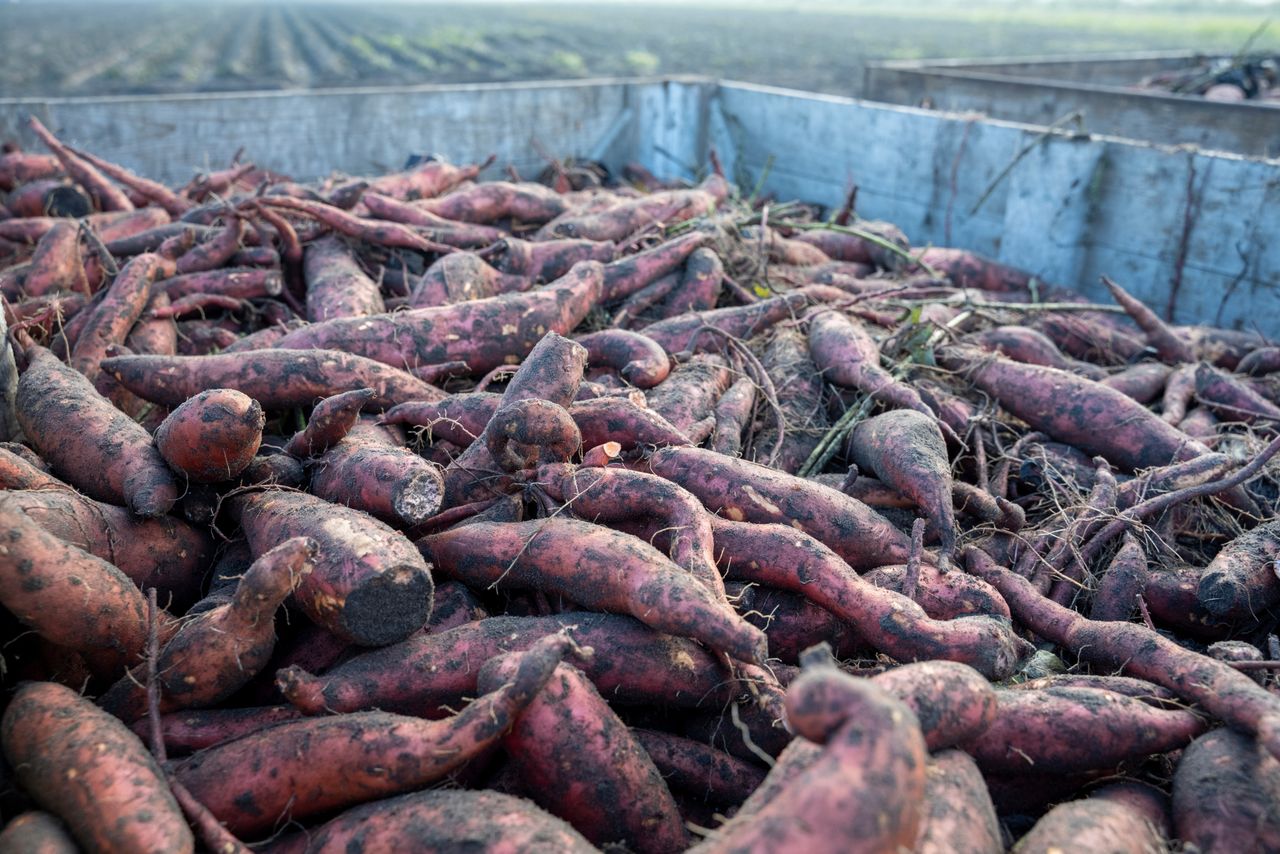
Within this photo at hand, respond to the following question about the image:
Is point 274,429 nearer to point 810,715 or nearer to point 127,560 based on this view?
point 127,560

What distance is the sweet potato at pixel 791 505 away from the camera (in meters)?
2.66

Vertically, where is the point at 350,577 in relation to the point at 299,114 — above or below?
below

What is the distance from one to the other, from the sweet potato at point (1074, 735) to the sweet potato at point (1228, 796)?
0.26ft

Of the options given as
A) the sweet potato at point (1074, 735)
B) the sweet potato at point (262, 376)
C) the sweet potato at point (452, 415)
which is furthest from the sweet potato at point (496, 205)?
the sweet potato at point (1074, 735)

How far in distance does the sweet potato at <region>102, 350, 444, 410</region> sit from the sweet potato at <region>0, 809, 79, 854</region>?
160cm

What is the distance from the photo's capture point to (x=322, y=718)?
197cm

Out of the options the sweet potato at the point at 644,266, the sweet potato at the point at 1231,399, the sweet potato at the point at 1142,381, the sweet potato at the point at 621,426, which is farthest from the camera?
the sweet potato at the point at 644,266

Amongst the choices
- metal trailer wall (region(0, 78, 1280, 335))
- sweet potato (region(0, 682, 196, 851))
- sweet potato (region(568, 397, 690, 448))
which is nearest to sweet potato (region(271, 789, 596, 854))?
sweet potato (region(0, 682, 196, 851))

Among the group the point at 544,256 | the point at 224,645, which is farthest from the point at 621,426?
the point at 544,256

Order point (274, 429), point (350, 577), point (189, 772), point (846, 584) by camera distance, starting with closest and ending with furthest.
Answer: point (189, 772) → point (350, 577) → point (846, 584) → point (274, 429)

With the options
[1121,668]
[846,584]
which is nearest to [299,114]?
[846,584]

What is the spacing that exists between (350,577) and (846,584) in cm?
Result: 133

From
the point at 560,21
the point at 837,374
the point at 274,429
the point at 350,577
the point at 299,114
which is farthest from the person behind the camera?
the point at 560,21

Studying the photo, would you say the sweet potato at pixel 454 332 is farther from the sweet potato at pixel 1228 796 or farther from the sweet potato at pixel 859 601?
the sweet potato at pixel 1228 796
